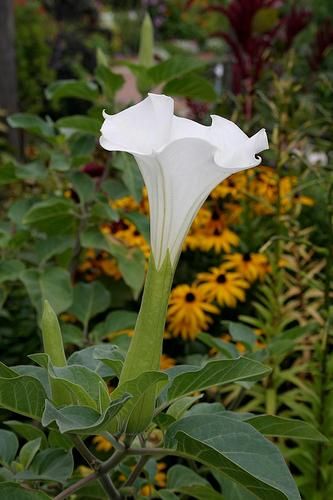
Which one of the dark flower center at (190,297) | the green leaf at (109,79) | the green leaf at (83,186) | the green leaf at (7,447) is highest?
the green leaf at (109,79)

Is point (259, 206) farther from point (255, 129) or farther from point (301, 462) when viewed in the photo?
point (301, 462)

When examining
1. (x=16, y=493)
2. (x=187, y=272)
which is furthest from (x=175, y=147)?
(x=187, y=272)

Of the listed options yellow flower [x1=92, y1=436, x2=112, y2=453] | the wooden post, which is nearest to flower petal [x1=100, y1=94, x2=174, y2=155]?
yellow flower [x1=92, y1=436, x2=112, y2=453]

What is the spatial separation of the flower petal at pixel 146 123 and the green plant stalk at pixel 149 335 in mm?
138

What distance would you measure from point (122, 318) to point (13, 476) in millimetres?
503

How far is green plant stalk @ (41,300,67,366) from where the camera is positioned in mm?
803

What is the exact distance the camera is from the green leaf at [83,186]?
5.11ft

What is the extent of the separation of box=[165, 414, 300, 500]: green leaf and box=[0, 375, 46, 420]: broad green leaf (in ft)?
0.51

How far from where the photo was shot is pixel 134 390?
0.77m

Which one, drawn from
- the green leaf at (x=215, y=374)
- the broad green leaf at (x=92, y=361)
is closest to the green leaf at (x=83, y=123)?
the broad green leaf at (x=92, y=361)

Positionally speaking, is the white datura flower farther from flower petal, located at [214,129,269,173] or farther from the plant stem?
the plant stem

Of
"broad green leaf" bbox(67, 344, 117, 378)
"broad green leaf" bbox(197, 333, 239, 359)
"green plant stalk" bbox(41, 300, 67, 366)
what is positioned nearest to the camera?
"green plant stalk" bbox(41, 300, 67, 366)

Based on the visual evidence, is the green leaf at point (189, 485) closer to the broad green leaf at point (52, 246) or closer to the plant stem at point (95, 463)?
the plant stem at point (95, 463)

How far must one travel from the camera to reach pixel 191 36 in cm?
1095
